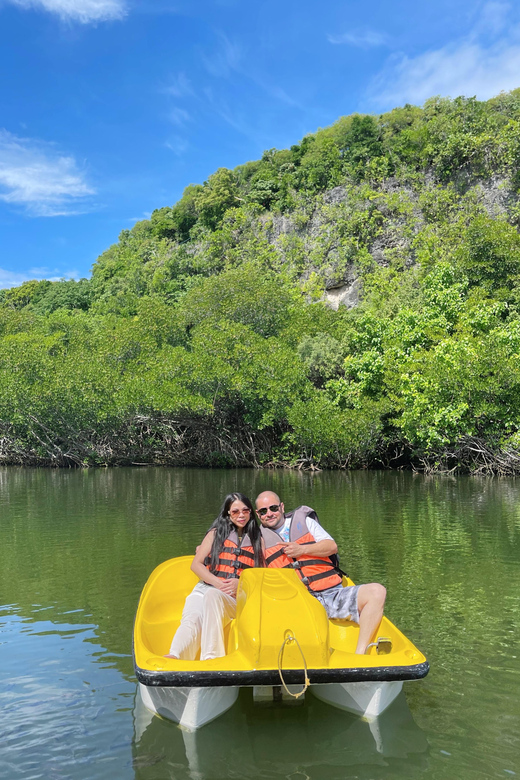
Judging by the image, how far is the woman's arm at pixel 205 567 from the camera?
486 centimetres

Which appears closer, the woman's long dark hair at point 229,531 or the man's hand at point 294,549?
the man's hand at point 294,549

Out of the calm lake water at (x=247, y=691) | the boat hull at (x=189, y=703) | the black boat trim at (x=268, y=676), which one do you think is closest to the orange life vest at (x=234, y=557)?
the calm lake water at (x=247, y=691)

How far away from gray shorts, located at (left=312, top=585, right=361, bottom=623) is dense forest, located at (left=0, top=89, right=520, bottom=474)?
645 inches

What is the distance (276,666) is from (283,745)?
1.70ft

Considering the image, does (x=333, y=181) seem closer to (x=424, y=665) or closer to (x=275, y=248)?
(x=275, y=248)

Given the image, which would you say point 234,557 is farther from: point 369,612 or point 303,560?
point 369,612

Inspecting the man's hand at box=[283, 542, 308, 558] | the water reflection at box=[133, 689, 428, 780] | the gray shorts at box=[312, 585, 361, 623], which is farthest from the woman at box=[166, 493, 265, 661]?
the water reflection at box=[133, 689, 428, 780]

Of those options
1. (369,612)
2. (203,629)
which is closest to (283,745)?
(203,629)

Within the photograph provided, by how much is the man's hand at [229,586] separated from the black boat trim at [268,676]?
1244 millimetres

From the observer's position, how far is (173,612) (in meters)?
5.51

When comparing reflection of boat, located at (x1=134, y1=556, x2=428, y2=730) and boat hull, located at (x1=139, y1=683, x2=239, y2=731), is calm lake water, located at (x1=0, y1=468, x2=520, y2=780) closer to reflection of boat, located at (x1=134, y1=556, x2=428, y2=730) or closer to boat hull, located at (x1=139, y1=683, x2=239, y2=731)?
boat hull, located at (x1=139, y1=683, x2=239, y2=731)

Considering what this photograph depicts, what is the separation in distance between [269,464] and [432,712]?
24.2 m

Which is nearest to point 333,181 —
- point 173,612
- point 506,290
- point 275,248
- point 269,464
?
point 275,248

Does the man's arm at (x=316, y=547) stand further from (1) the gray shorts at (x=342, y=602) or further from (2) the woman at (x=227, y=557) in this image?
(2) the woman at (x=227, y=557)
